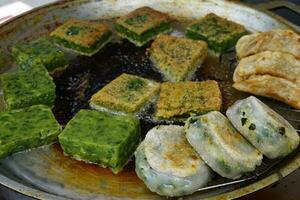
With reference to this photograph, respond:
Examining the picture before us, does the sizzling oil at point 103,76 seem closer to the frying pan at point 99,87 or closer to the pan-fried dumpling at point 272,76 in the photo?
the frying pan at point 99,87

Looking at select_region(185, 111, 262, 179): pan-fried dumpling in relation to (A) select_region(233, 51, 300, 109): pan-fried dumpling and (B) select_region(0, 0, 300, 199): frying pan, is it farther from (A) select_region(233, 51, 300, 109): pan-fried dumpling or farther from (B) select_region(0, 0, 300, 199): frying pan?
(A) select_region(233, 51, 300, 109): pan-fried dumpling

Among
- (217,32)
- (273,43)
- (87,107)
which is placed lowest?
(87,107)

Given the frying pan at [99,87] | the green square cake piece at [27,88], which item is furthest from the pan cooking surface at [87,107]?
the green square cake piece at [27,88]

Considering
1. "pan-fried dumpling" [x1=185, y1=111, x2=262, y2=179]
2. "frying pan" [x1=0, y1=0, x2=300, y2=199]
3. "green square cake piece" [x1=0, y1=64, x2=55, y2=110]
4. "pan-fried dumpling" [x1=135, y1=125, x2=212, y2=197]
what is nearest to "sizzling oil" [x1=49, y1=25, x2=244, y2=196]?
"frying pan" [x1=0, y1=0, x2=300, y2=199]

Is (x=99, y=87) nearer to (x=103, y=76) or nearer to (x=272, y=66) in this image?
(x=103, y=76)

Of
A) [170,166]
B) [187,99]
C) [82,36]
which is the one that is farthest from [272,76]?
[82,36]

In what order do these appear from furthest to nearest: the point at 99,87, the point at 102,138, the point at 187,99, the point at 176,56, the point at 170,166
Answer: the point at 176,56 → the point at 99,87 → the point at 187,99 → the point at 102,138 → the point at 170,166

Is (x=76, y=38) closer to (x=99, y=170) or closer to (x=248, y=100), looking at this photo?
(x=99, y=170)
